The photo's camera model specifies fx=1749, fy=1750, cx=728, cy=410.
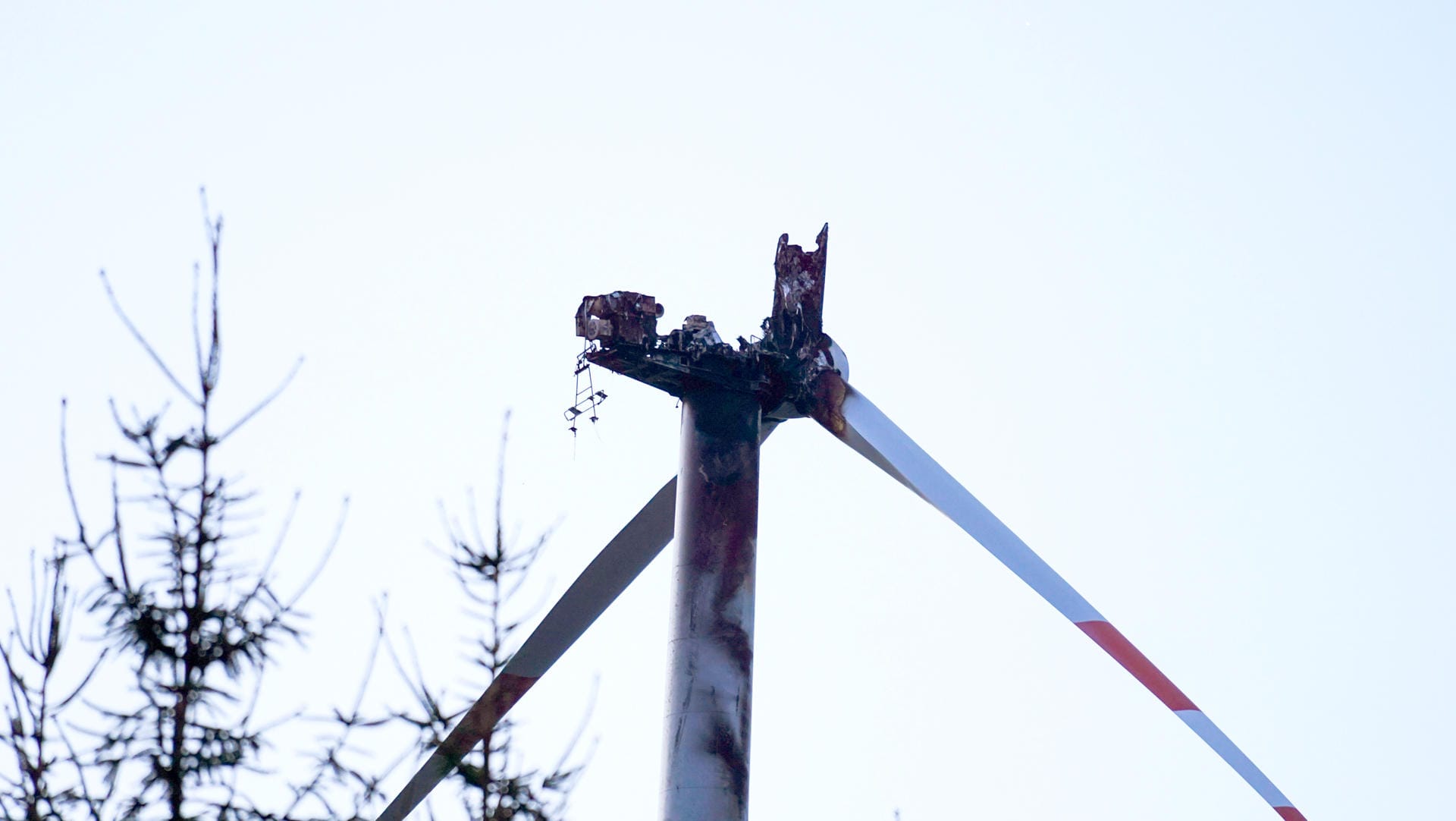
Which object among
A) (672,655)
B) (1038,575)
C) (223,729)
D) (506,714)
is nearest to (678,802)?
(672,655)

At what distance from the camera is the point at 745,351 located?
35625 millimetres

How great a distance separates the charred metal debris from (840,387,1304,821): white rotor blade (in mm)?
763

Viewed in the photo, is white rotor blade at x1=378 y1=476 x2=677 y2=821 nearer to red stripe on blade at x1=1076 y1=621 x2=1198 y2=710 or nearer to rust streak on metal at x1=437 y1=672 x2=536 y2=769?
red stripe on blade at x1=1076 y1=621 x2=1198 y2=710

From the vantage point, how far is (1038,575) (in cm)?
3472

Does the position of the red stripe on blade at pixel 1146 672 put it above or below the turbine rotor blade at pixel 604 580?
below

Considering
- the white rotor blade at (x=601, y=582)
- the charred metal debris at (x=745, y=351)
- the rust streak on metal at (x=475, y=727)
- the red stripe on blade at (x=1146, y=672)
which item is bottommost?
the rust streak on metal at (x=475, y=727)

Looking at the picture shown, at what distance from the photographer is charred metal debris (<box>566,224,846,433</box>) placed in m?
35.2

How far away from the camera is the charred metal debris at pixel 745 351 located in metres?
35.2

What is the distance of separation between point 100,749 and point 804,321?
24.3m

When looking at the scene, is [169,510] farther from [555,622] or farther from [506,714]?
[555,622]

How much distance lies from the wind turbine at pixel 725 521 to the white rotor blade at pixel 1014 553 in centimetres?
3

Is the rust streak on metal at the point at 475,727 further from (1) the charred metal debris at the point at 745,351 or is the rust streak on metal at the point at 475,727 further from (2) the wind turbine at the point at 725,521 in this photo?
(1) the charred metal debris at the point at 745,351

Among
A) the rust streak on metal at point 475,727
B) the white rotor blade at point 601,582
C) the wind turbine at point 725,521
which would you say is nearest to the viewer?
the rust streak on metal at point 475,727

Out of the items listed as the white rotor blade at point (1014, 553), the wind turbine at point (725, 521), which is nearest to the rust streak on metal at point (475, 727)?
the wind turbine at point (725, 521)
